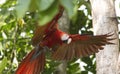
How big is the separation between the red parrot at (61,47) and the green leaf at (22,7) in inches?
24.0

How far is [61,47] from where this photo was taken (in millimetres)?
1070

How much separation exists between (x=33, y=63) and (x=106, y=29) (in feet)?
1.00

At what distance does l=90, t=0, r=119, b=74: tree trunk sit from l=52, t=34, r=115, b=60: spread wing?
0.03 m

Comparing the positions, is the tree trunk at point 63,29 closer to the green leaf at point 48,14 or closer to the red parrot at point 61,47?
the red parrot at point 61,47

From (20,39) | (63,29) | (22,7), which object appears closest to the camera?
(22,7)

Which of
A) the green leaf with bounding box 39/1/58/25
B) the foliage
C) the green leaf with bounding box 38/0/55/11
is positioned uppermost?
the green leaf with bounding box 38/0/55/11

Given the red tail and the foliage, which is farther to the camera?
the foliage

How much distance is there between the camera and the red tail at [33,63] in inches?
40.4

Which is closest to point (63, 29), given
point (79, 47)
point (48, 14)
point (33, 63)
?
point (79, 47)

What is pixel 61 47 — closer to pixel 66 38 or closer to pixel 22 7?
pixel 66 38

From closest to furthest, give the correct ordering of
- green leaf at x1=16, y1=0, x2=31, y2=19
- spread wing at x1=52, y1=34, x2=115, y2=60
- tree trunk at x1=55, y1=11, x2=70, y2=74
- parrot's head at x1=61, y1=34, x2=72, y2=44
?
green leaf at x1=16, y1=0, x2=31, y2=19
parrot's head at x1=61, y1=34, x2=72, y2=44
spread wing at x1=52, y1=34, x2=115, y2=60
tree trunk at x1=55, y1=11, x2=70, y2=74

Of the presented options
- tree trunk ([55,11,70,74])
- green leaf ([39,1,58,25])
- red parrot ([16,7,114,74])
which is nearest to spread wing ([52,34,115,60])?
red parrot ([16,7,114,74])

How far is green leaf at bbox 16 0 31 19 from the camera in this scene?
1.05ft

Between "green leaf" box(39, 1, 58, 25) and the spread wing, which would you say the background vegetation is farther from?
"green leaf" box(39, 1, 58, 25)
